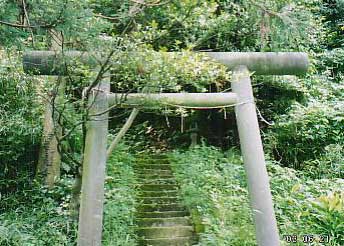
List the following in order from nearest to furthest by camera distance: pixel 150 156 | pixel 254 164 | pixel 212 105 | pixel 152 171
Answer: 1. pixel 254 164
2. pixel 212 105
3. pixel 152 171
4. pixel 150 156

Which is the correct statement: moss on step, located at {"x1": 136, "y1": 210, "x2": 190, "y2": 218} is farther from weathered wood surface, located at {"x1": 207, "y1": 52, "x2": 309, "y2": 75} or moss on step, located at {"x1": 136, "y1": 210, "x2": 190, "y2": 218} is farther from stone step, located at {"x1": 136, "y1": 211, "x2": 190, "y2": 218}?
weathered wood surface, located at {"x1": 207, "y1": 52, "x2": 309, "y2": 75}

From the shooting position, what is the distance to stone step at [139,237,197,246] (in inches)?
182

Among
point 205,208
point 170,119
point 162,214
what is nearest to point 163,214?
point 162,214

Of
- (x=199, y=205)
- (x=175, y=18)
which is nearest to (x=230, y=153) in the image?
(x=199, y=205)

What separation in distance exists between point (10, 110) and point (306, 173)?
437cm

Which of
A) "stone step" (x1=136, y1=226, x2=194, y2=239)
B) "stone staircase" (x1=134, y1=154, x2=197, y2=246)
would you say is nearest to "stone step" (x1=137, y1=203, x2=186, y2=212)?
"stone staircase" (x1=134, y1=154, x2=197, y2=246)

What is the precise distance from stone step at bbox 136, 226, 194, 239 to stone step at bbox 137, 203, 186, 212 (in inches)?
15.4

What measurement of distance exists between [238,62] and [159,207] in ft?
7.50

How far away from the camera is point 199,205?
501 centimetres

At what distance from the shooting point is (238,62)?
3951 mm

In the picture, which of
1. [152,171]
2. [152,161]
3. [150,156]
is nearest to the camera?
[152,171]

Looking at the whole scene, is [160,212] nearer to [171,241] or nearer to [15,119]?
[171,241]

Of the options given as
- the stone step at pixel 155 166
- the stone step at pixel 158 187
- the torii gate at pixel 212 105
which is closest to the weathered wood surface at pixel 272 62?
the torii gate at pixel 212 105

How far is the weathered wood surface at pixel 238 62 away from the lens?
3643mm
